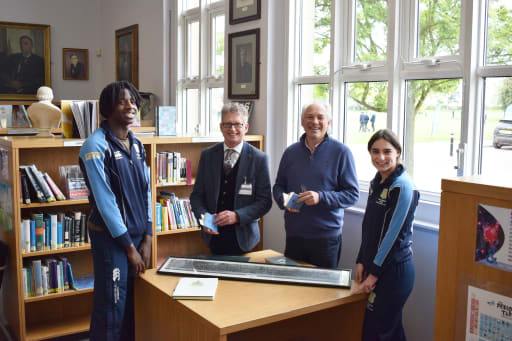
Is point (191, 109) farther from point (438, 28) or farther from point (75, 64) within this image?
point (438, 28)

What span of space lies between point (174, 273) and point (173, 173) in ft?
6.32

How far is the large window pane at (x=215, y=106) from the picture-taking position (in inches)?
232

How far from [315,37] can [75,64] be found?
5.92 m

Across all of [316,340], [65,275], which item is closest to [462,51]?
[316,340]

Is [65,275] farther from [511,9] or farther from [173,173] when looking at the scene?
[511,9]

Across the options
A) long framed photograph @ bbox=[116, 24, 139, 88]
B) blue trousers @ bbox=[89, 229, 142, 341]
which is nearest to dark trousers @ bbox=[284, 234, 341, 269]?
blue trousers @ bbox=[89, 229, 142, 341]

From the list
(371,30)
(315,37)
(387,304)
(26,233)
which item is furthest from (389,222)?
(26,233)

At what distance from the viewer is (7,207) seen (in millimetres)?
3793

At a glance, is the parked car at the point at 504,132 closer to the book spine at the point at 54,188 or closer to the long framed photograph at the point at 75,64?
the book spine at the point at 54,188

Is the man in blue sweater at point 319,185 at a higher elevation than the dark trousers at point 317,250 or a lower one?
higher

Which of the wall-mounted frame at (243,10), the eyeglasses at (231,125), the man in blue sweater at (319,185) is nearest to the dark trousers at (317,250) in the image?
the man in blue sweater at (319,185)

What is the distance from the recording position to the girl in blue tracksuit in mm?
2484

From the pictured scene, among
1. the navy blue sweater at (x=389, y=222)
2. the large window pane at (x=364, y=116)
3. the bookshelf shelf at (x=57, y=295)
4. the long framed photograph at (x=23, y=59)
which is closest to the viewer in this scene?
the navy blue sweater at (x=389, y=222)

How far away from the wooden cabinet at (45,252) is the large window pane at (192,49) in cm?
198
